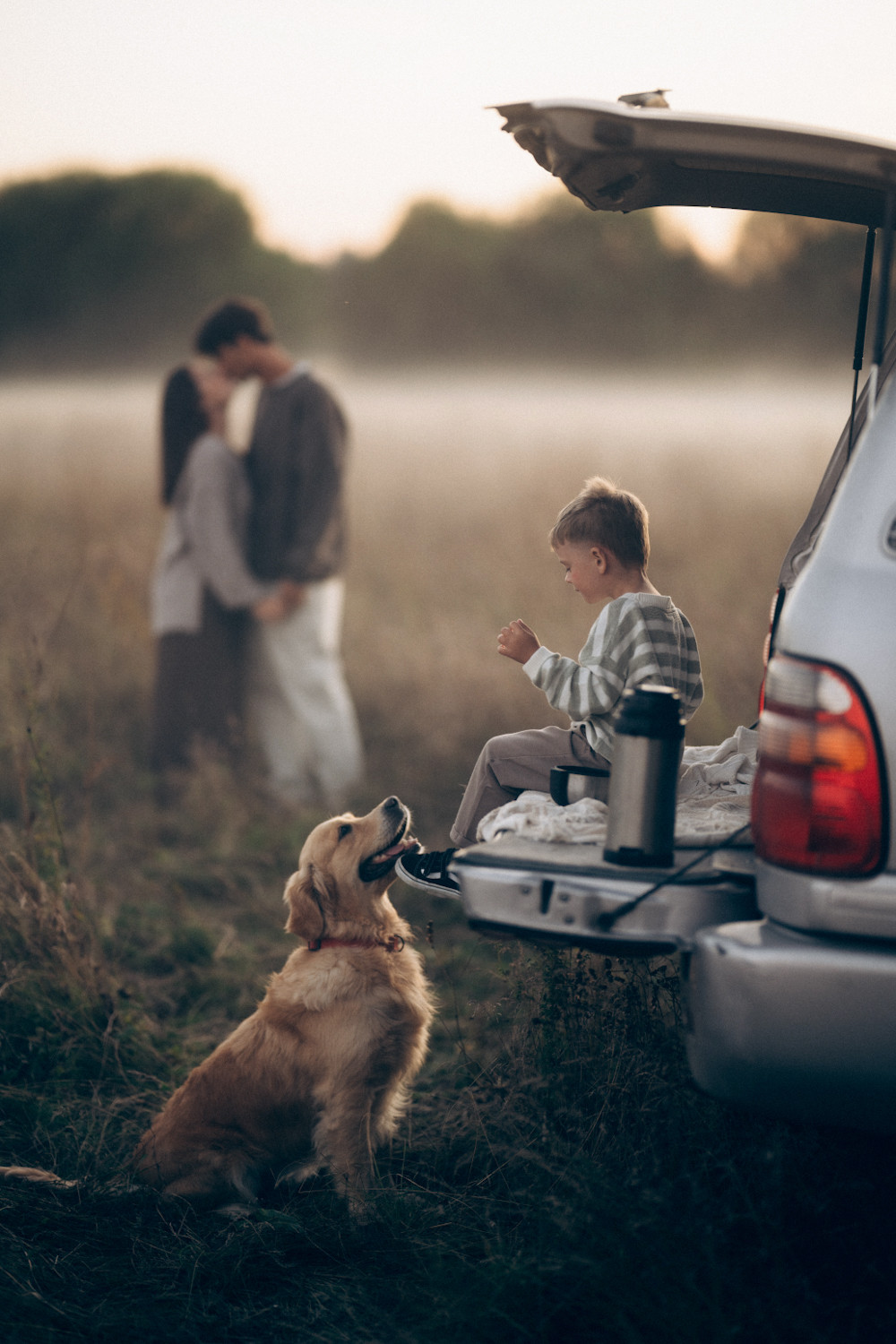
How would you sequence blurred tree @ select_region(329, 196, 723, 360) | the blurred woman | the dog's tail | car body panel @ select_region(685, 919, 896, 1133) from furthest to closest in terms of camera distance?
1. blurred tree @ select_region(329, 196, 723, 360)
2. the blurred woman
3. the dog's tail
4. car body panel @ select_region(685, 919, 896, 1133)

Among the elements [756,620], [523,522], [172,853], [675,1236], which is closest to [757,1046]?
[675,1236]

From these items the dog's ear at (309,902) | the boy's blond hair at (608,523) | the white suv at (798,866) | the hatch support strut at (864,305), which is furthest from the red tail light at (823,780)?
the dog's ear at (309,902)

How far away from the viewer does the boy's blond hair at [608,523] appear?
8.72 feet

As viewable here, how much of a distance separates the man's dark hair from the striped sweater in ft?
14.7

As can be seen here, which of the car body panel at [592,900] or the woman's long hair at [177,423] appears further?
the woman's long hair at [177,423]

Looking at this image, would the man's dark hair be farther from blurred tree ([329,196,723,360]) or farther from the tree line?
blurred tree ([329,196,723,360])

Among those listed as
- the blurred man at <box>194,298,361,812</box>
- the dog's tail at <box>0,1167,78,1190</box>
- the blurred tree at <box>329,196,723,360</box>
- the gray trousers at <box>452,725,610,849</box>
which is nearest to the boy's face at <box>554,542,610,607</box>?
the gray trousers at <box>452,725,610,849</box>

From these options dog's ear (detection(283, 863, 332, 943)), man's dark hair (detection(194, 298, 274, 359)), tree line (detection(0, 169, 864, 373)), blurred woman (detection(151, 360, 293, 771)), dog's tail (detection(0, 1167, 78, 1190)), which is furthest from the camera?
tree line (detection(0, 169, 864, 373))

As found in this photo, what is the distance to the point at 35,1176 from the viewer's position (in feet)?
9.15

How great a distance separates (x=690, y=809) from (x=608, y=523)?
72 cm

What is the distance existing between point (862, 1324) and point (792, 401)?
16850mm

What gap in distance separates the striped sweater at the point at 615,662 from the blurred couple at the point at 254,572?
3904mm

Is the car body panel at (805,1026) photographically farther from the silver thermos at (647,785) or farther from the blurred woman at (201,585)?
the blurred woman at (201,585)

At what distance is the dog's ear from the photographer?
302 centimetres
